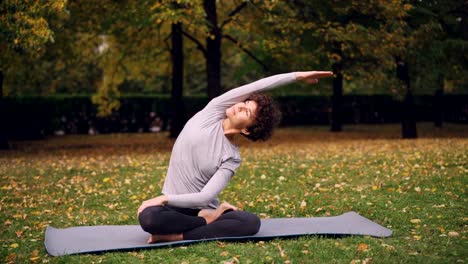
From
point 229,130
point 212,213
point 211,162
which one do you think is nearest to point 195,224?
point 212,213

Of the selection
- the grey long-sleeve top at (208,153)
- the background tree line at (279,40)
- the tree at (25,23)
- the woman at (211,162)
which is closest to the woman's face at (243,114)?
the woman at (211,162)

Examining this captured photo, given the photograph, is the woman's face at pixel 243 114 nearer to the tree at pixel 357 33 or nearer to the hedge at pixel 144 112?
the tree at pixel 357 33

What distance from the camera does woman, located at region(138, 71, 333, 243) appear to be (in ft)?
17.6

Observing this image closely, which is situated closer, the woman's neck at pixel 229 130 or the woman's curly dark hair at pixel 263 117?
the woman's curly dark hair at pixel 263 117

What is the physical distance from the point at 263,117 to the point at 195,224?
3.93 feet

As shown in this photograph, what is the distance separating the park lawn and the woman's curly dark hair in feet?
3.25

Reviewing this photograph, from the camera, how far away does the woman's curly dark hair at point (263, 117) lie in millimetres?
5371

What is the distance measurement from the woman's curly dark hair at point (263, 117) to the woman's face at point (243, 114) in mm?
37

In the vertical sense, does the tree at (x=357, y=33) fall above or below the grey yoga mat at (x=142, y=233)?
above

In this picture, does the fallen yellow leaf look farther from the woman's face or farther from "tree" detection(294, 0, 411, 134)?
"tree" detection(294, 0, 411, 134)

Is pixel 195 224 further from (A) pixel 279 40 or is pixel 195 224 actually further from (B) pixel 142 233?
(A) pixel 279 40

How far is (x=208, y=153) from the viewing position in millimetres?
5445

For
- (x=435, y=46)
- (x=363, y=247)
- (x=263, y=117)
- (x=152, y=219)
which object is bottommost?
(x=363, y=247)

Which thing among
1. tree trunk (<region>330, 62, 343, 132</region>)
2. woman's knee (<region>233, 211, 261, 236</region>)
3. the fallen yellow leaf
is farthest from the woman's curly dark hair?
tree trunk (<region>330, 62, 343, 132</region>)
